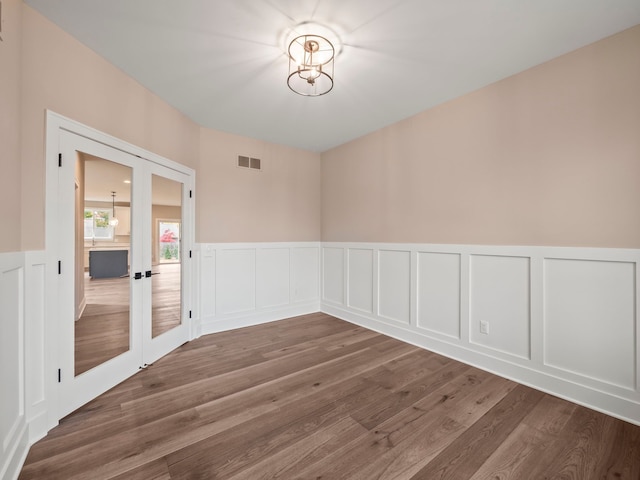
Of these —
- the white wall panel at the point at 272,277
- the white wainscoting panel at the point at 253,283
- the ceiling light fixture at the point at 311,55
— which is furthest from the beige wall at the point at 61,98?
the white wall panel at the point at 272,277

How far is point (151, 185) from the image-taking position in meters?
2.81

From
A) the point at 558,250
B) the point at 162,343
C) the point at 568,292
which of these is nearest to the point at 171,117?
the point at 162,343

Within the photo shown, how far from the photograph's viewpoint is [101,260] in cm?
254

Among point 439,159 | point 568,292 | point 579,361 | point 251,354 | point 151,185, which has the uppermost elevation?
point 439,159

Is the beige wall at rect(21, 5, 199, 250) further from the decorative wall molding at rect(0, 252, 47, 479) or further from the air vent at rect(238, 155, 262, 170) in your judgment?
the air vent at rect(238, 155, 262, 170)

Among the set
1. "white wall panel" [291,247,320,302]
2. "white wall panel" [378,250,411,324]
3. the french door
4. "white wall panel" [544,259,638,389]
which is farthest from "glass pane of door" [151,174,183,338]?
"white wall panel" [544,259,638,389]

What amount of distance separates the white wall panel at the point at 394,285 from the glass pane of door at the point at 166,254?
2.53 metres

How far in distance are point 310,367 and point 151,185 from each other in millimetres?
2426

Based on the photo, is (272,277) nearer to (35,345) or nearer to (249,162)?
(249,162)

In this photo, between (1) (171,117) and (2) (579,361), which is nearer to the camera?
(2) (579,361)

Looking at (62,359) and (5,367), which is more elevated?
(5,367)

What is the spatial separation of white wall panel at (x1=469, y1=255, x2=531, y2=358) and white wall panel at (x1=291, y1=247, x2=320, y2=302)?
2503 millimetres

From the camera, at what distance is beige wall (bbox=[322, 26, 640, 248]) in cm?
199

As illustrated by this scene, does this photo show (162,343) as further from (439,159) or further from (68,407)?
(439,159)
